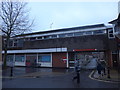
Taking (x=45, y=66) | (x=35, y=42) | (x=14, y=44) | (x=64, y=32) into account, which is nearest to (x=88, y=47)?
(x=64, y=32)

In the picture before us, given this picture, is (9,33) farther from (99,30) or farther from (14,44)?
(99,30)

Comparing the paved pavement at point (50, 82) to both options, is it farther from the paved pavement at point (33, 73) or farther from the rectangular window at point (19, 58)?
the rectangular window at point (19, 58)

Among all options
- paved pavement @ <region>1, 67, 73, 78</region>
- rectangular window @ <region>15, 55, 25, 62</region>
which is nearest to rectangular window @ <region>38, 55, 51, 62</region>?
rectangular window @ <region>15, 55, 25, 62</region>

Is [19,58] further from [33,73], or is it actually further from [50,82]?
[50,82]

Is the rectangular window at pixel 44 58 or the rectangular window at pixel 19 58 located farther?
the rectangular window at pixel 19 58

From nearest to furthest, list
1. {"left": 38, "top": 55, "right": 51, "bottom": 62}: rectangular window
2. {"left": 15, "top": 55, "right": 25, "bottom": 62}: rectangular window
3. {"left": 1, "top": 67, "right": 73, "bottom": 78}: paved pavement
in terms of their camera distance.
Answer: {"left": 1, "top": 67, "right": 73, "bottom": 78}: paved pavement < {"left": 38, "top": 55, "right": 51, "bottom": 62}: rectangular window < {"left": 15, "top": 55, "right": 25, "bottom": 62}: rectangular window

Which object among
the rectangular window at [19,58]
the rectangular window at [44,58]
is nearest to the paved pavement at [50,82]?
the rectangular window at [44,58]

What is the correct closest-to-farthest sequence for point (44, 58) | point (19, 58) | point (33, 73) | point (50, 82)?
1. point (50, 82)
2. point (33, 73)
3. point (44, 58)
4. point (19, 58)

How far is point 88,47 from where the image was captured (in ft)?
66.9

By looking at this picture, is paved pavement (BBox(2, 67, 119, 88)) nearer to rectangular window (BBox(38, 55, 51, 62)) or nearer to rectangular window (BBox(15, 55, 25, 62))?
rectangular window (BBox(38, 55, 51, 62))

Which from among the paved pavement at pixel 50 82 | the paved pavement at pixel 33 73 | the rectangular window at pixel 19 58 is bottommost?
the paved pavement at pixel 33 73

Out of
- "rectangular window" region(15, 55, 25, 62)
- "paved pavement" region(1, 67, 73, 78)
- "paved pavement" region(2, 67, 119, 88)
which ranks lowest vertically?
"paved pavement" region(1, 67, 73, 78)

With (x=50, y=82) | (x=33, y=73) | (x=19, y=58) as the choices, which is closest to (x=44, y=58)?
(x=19, y=58)

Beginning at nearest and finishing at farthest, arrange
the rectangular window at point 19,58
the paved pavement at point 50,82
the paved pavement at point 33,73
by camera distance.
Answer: the paved pavement at point 50,82 < the paved pavement at point 33,73 < the rectangular window at point 19,58
